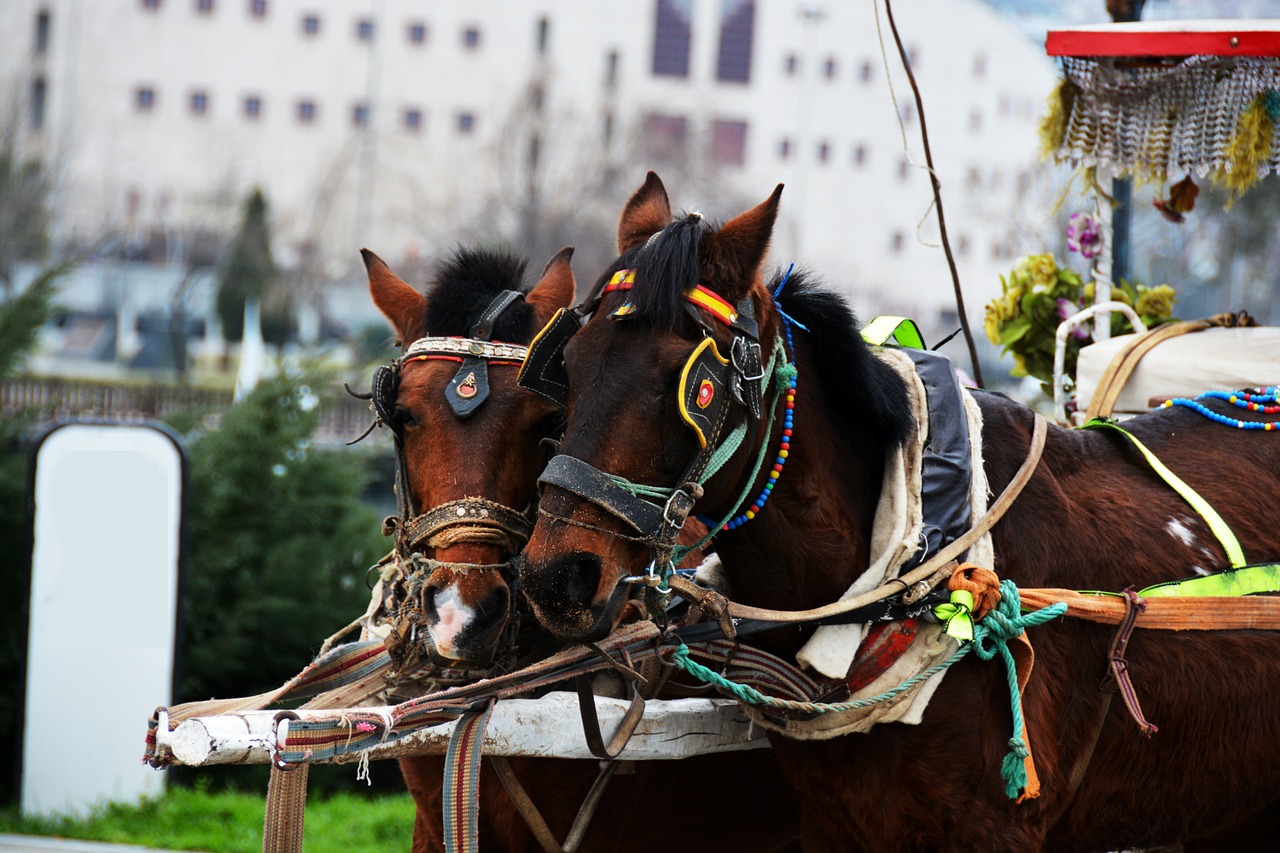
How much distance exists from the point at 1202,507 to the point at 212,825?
5.24m

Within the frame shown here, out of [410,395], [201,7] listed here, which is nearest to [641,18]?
[201,7]

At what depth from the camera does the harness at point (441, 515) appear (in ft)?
10.5

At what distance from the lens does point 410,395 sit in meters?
3.46

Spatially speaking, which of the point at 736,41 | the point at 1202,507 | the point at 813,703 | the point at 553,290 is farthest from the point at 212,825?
the point at 736,41

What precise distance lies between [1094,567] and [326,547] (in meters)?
5.90

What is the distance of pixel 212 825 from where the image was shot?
22.4 feet

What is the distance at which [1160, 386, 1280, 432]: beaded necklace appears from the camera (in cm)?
376

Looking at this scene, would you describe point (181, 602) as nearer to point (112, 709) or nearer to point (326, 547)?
point (112, 709)

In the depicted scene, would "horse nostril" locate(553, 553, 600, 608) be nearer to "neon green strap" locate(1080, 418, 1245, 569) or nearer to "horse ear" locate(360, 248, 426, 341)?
"horse ear" locate(360, 248, 426, 341)

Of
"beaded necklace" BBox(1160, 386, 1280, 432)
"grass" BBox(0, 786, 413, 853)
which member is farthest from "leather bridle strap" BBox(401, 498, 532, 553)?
"grass" BBox(0, 786, 413, 853)

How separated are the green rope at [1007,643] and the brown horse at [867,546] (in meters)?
0.05

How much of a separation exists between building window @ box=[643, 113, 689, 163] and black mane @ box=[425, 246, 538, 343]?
32.4 meters

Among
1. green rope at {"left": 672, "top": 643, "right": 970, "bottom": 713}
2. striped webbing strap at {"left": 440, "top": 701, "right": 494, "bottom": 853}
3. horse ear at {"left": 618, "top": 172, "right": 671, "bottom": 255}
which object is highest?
horse ear at {"left": 618, "top": 172, "right": 671, "bottom": 255}

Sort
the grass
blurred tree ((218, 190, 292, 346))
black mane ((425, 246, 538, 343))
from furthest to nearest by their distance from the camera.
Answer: blurred tree ((218, 190, 292, 346)), the grass, black mane ((425, 246, 538, 343))
